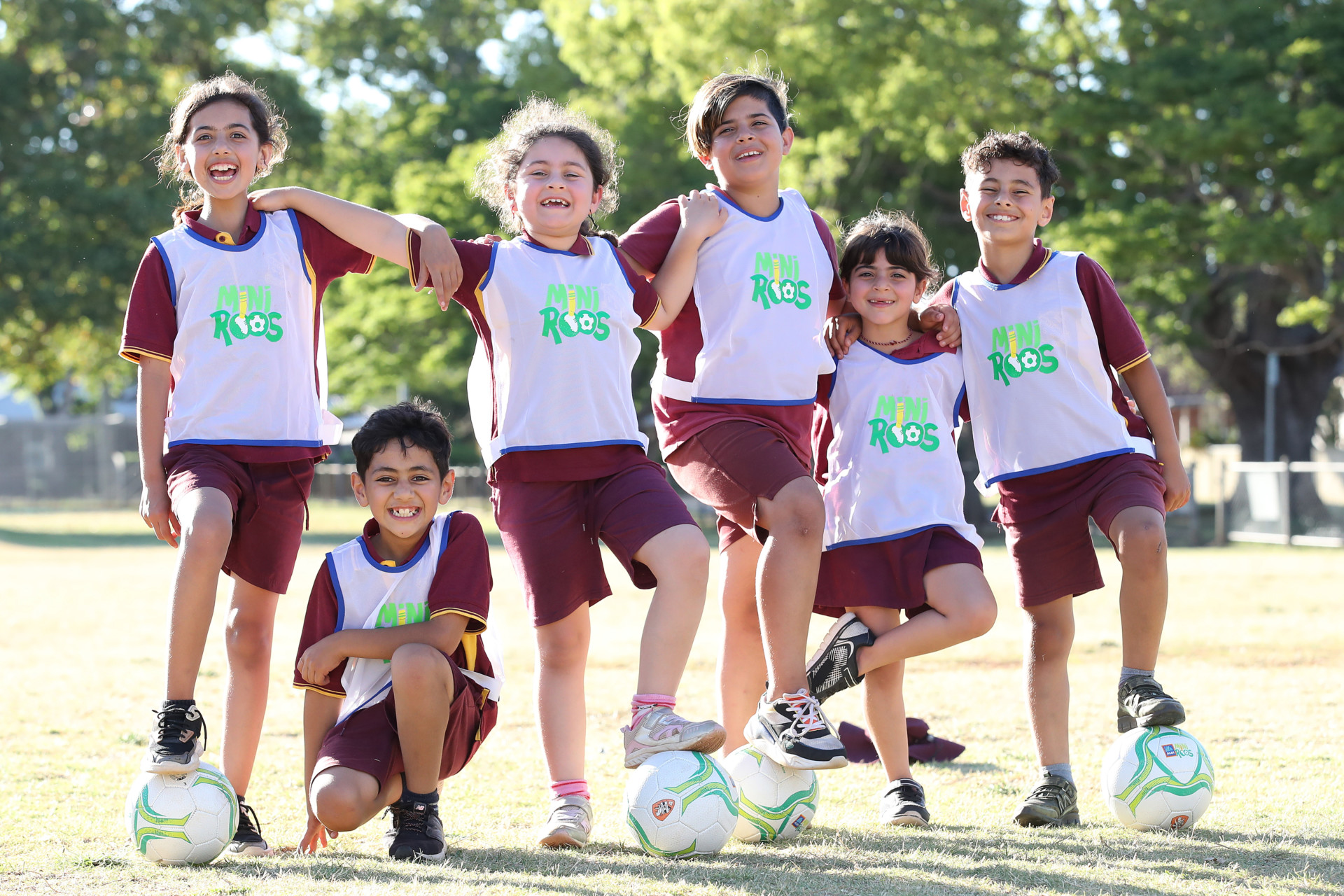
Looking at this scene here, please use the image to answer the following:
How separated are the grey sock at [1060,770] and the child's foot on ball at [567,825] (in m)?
1.48

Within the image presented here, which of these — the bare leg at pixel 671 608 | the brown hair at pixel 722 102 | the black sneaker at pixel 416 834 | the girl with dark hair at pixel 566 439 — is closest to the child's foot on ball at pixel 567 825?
the girl with dark hair at pixel 566 439

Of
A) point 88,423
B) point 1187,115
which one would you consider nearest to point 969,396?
point 1187,115

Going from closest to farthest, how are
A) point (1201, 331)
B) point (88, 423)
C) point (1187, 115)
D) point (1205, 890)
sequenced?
point (1205, 890) < point (1187, 115) < point (1201, 331) < point (88, 423)

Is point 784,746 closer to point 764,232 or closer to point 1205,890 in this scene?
point 1205,890

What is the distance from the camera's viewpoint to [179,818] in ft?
11.8

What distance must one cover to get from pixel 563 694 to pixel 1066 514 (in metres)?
1.73

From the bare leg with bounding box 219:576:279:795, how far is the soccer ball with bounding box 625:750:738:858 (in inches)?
48.7

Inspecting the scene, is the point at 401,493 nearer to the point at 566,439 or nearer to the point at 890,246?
the point at 566,439

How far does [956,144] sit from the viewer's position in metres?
20.5

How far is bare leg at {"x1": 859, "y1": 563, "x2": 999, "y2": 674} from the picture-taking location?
407 centimetres

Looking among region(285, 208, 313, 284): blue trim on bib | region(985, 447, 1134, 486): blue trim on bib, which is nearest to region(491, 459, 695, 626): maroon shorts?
region(285, 208, 313, 284): blue trim on bib

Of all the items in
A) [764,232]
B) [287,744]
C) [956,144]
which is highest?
[956,144]

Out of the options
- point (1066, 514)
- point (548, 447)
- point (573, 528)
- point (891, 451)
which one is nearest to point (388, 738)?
point (573, 528)

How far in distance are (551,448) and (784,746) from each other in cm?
110
